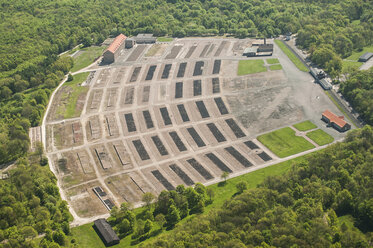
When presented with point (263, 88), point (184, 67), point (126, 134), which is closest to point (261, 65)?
point (263, 88)

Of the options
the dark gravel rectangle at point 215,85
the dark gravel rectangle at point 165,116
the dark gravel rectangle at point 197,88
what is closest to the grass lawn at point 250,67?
the dark gravel rectangle at point 215,85

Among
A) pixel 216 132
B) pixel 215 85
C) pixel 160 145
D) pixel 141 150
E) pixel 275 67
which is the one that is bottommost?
pixel 216 132

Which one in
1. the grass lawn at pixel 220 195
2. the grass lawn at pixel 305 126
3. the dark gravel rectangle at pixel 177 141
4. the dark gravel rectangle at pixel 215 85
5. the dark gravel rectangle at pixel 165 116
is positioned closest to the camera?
the grass lawn at pixel 220 195

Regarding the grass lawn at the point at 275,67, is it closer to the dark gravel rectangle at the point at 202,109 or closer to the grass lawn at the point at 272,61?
the grass lawn at the point at 272,61

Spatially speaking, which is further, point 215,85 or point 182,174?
point 215,85

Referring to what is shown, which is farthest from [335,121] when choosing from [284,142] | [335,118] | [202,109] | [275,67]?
[275,67]

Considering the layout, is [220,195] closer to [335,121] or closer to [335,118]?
[335,121]
